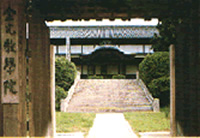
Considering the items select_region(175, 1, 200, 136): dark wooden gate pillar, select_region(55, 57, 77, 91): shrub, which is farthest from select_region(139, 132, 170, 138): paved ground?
select_region(55, 57, 77, 91): shrub

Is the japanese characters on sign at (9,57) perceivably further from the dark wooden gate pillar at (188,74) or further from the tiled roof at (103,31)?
the tiled roof at (103,31)

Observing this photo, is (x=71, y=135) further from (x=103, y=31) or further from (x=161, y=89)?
(x=103, y=31)

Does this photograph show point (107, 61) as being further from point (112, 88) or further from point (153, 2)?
point (153, 2)

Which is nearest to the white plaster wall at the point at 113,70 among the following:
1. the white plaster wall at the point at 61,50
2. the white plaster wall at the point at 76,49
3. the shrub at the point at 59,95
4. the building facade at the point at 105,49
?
the building facade at the point at 105,49

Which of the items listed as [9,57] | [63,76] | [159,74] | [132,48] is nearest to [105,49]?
[132,48]

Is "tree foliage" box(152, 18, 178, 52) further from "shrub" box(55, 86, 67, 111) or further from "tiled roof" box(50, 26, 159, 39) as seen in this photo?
"tiled roof" box(50, 26, 159, 39)

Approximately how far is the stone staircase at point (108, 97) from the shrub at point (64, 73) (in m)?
1.16

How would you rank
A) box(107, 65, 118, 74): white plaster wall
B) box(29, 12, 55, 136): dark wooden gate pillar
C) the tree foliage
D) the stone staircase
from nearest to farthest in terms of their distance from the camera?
box(29, 12, 55, 136): dark wooden gate pillar → the tree foliage → the stone staircase → box(107, 65, 118, 74): white plaster wall

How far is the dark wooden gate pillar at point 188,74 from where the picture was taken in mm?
5051

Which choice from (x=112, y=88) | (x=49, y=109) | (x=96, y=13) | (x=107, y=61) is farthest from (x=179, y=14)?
(x=107, y=61)

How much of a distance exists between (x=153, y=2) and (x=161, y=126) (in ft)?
18.4

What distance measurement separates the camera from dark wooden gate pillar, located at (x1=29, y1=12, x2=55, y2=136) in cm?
518

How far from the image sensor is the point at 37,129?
5363mm

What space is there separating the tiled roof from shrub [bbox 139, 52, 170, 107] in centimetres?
1334
